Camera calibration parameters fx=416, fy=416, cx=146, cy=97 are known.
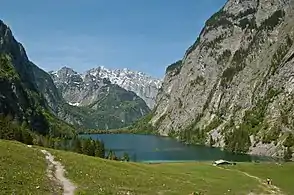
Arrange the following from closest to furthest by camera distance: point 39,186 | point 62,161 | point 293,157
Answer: point 39,186, point 62,161, point 293,157

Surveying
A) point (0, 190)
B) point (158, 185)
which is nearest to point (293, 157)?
point (158, 185)

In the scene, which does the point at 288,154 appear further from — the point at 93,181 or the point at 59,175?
the point at 59,175

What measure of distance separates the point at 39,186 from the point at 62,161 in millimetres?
19303

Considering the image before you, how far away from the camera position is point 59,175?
160 feet

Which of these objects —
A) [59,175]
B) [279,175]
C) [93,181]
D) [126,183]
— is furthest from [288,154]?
[59,175]

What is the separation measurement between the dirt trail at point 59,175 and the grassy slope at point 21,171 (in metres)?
0.88

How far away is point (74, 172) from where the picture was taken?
5191cm

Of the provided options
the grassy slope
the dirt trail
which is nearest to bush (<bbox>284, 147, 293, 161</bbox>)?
the dirt trail

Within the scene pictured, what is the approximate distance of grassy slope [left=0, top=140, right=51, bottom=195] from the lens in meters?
37.2

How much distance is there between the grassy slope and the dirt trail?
2.87 feet

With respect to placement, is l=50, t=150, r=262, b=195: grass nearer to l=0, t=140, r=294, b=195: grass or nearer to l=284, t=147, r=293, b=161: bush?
l=0, t=140, r=294, b=195: grass

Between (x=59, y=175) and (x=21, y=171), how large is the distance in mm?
4863

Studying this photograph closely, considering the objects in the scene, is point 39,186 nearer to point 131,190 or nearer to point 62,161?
point 131,190

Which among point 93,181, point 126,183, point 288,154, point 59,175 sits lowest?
point 126,183
